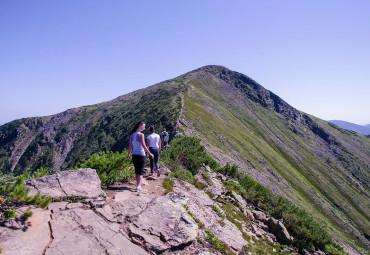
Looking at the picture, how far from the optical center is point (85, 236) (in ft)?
17.4

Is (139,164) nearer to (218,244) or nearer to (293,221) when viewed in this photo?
(218,244)

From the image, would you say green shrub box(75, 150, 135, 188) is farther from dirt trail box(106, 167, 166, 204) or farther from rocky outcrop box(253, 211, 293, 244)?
rocky outcrop box(253, 211, 293, 244)

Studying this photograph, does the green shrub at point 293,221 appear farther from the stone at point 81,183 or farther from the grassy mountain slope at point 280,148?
the grassy mountain slope at point 280,148

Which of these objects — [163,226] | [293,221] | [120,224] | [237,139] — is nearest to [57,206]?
[120,224]

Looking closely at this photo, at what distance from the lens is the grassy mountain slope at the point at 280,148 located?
39550 millimetres

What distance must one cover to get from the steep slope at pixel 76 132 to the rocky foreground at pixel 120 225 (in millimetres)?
29441

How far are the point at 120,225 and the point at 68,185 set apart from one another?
7.74 ft

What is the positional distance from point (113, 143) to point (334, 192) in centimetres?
5949

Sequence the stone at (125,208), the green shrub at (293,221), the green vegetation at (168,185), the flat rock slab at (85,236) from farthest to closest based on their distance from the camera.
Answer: the green shrub at (293,221), the green vegetation at (168,185), the stone at (125,208), the flat rock slab at (85,236)

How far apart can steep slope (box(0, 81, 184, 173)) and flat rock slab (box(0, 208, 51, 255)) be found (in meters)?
32.1

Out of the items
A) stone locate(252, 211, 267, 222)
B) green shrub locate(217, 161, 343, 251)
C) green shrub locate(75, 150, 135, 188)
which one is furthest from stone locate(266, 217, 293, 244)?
green shrub locate(75, 150, 135, 188)

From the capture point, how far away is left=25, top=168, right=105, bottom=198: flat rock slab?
254 inches

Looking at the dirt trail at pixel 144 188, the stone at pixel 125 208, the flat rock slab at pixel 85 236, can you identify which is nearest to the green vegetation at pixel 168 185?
the dirt trail at pixel 144 188

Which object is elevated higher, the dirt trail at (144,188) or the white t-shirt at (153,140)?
the white t-shirt at (153,140)
